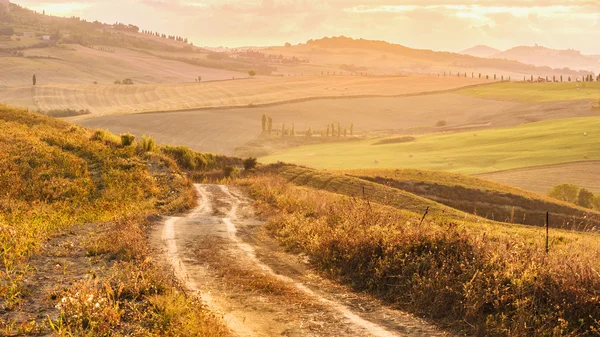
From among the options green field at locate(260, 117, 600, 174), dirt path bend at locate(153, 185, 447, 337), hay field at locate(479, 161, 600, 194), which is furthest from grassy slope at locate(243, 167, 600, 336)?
green field at locate(260, 117, 600, 174)

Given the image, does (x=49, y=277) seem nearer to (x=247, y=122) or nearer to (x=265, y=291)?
(x=265, y=291)

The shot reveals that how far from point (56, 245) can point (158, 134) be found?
137 m

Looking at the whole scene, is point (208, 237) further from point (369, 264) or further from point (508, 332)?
point (508, 332)

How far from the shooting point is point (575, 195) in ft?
255

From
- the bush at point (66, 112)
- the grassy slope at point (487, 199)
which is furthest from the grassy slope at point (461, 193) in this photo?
the bush at point (66, 112)

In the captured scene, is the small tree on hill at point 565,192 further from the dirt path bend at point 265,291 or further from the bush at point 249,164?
the dirt path bend at point 265,291

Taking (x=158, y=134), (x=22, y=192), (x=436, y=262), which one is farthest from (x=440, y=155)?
(x=436, y=262)

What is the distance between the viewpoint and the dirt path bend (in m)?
10.9

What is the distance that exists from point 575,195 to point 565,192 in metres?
1.44

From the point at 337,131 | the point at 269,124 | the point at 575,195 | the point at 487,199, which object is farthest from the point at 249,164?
the point at 337,131

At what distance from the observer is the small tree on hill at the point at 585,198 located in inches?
3019

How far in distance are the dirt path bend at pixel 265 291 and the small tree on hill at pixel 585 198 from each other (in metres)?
68.6

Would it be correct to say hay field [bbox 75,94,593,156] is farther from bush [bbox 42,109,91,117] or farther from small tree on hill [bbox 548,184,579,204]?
small tree on hill [bbox 548,184,579,204]

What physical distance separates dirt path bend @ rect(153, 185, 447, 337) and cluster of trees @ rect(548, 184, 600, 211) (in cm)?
6742
